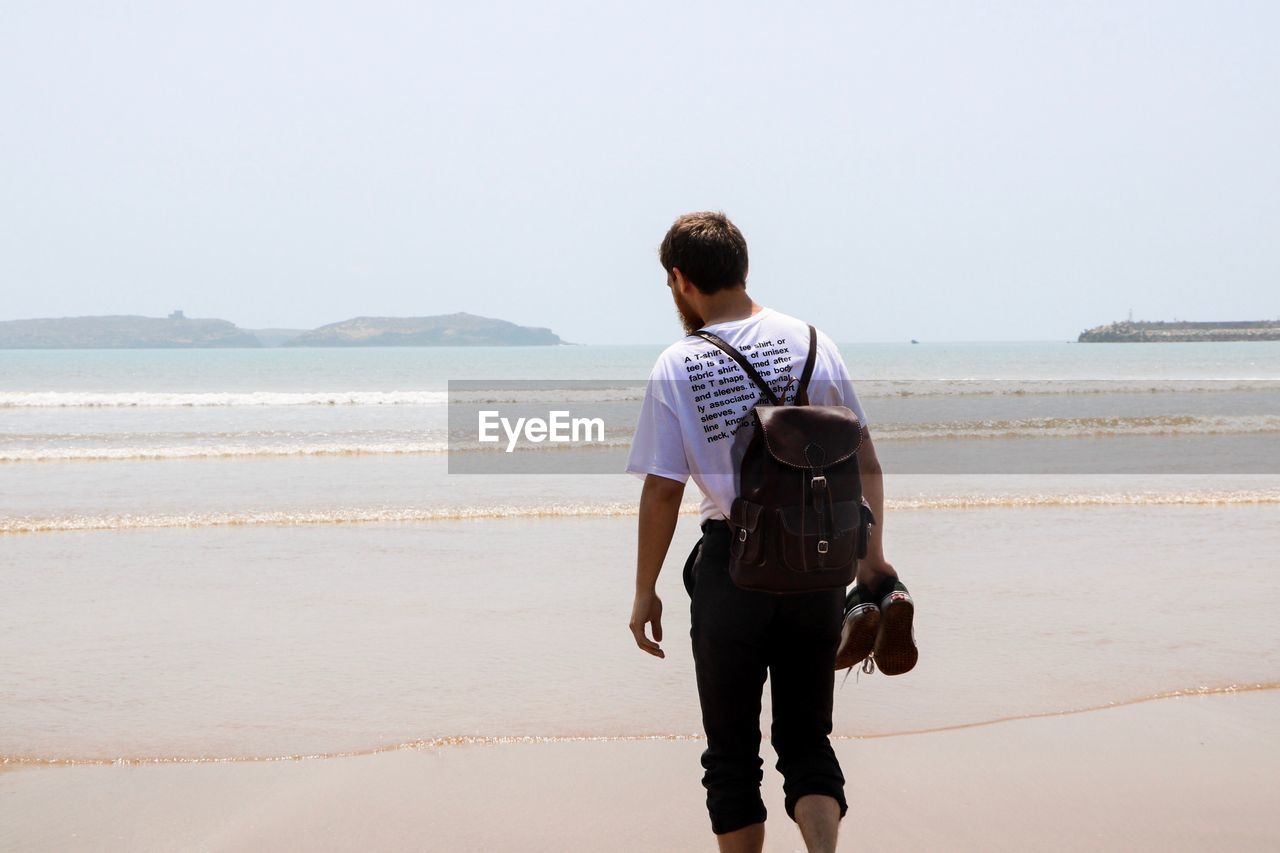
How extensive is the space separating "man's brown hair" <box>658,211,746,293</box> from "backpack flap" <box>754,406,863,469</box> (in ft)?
1.05

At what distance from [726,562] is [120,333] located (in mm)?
171164

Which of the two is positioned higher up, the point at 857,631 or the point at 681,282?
the point at 681,282

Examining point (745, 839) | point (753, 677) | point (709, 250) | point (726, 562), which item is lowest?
point (745, 839)

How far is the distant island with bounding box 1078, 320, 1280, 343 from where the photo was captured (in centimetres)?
12281

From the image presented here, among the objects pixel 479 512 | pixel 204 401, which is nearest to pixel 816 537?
pixel 479 512

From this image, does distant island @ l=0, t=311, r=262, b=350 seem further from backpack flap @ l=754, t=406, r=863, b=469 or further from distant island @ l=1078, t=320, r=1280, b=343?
backpack flap @ l=754, t=406, r=863, b=469

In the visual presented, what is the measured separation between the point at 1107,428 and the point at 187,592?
17658 mm

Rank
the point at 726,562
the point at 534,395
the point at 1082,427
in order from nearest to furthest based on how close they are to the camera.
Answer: the point at 726,562 → the point at 1082,427 → the point at 534,395

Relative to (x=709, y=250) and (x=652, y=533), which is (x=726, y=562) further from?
(x=709, y=250)

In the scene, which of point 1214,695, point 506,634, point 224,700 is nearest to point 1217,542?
point 1214,695

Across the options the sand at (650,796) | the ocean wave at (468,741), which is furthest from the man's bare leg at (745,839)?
the ocean wave at (468,741)

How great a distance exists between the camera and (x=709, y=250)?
95.5 inches

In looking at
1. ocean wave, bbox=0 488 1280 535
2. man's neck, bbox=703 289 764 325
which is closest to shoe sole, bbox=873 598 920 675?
man's neck, bbox=703 289 764 325

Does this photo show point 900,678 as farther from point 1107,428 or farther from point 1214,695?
point 1107,428
